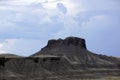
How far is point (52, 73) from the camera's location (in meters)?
166

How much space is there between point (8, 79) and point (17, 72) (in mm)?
17420

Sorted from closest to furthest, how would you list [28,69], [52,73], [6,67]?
[6,67] < [28,69] < [52,73]

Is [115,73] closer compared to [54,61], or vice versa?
[54,61]

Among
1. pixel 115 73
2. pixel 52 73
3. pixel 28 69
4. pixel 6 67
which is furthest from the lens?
pixel 115 73

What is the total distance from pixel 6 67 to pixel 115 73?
6625cm

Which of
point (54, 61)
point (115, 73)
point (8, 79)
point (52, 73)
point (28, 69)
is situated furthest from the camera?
point (115, 73)

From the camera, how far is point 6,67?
5625 inches

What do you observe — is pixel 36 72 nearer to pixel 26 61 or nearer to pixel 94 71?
pixel 26 61

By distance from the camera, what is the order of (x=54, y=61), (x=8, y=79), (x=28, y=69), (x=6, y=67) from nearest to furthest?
(x=8, y=79), (x=6, y=67), (x=28, y=69), (x=54, y=61)

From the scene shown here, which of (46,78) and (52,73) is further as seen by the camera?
(52,73)

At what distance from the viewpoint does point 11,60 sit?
148 meters

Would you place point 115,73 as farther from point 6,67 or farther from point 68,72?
point 6,67

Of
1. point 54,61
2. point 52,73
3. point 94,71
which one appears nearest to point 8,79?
point 52,73

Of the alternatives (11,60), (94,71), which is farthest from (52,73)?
(94,71)
